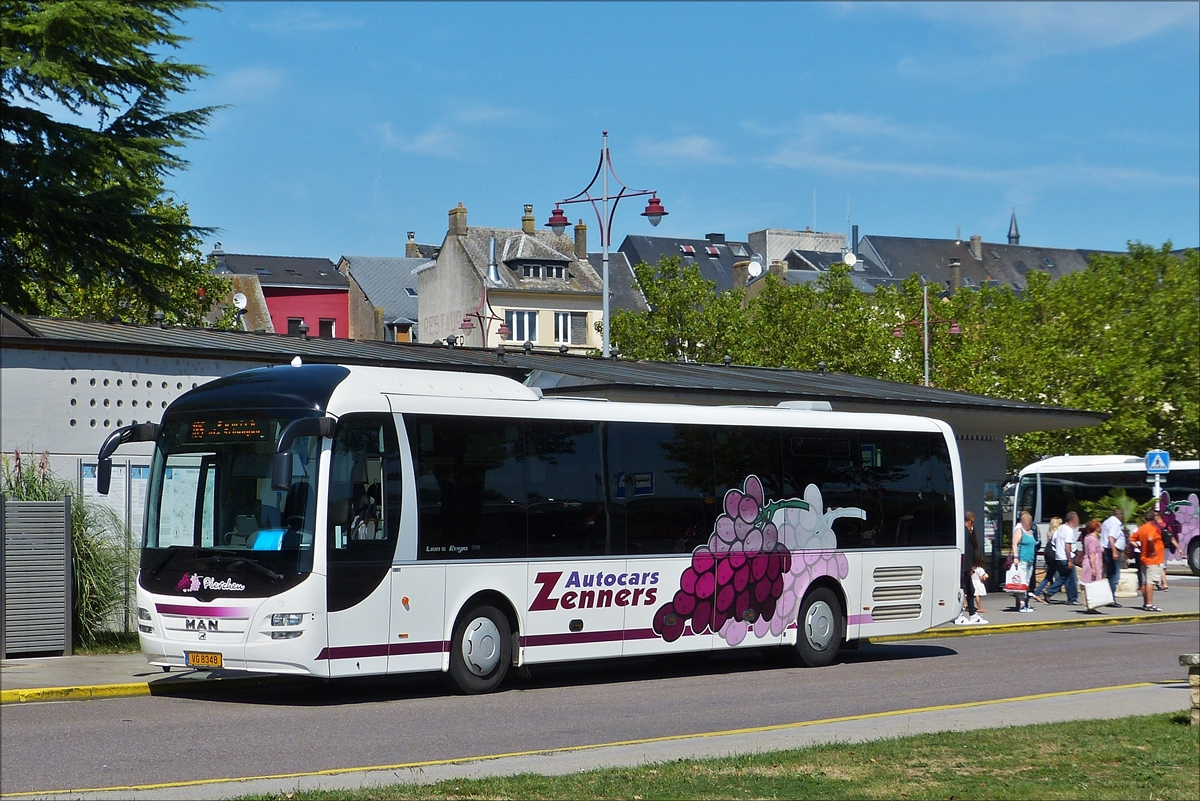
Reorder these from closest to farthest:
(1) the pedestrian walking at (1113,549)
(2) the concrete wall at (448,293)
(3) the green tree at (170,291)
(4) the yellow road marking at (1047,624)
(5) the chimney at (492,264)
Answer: (4) the yellow road marking at (1047,624), (1) the pedestrian walking at (1113,549), (3) the green tree at (170,291), (2) the concrete wall at (448,293), (5) the chimney at (492,264)

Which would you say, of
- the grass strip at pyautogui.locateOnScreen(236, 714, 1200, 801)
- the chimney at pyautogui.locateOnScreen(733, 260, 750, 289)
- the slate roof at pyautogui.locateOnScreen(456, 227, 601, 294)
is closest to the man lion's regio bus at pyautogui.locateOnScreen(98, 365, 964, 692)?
the grass strip at pyautogui.locateOnScreen(236, 714, 1200, 801)

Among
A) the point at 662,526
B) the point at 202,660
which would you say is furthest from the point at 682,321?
the point at 202,660

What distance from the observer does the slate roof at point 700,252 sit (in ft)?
369

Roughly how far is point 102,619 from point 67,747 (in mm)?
7310

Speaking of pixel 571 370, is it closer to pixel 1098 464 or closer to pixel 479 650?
pixel 479 650

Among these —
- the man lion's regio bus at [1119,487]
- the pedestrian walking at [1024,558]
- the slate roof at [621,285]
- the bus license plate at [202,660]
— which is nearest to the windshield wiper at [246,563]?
the bus license plate at [202,660]

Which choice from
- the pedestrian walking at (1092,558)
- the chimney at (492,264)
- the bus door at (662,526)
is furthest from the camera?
the chimney at (492,264)

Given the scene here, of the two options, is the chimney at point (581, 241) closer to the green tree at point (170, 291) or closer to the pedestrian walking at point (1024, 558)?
the green tree at point (170, 291)

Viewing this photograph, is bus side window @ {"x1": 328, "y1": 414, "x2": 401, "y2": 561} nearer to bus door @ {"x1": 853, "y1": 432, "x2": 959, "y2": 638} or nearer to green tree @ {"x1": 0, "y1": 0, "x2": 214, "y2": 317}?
bus door @ {"x1": 853, "y1": 432, "x2": 959, "y2": 638}

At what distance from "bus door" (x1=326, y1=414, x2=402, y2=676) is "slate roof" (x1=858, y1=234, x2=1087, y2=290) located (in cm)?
10312

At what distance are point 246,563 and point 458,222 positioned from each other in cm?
8064

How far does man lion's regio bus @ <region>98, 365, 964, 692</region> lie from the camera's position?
1446 cm

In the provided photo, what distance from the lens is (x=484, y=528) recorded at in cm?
1581

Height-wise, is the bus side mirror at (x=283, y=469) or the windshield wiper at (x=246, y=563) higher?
the bus side mirror at (x=283, y=469)
